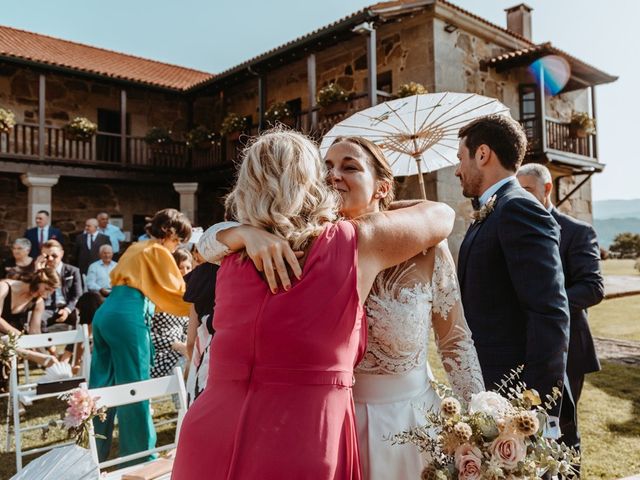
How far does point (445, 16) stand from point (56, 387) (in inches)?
434

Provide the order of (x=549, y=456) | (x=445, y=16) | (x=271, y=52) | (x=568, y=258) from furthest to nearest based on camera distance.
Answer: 1. (x=271, y=52)
2. (x=445, y=16)
3. (x=568, y=258)
4. (x=549, y=456)

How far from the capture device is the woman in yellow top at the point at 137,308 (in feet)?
12.4

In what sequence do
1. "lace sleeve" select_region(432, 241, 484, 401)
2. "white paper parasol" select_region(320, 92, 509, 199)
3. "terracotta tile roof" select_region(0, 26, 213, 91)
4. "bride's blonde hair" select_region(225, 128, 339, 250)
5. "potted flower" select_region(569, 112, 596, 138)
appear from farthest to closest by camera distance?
"terracotta tile roof" select_region(0, 26, 213, 91), "potted flower" select_region(569, 112, 596, 138), "white paper parasol" select_region(320, 92, 509, 199), "lace sleeve" select_region(432, 241, 484, 401), "bride's blonde hair" select_region(225, 128, 339, 250)

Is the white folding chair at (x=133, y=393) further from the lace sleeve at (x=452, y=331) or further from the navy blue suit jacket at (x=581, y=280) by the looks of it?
the navy blue suit jacket at (x=581, y=280)

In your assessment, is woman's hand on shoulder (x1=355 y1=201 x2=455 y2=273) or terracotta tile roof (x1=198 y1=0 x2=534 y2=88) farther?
terracotta tile roof (x1=198 y1=0 x2=534 y2=88)

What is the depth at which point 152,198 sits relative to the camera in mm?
16672

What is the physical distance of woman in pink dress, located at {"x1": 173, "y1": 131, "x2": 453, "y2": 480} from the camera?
123 centimetres

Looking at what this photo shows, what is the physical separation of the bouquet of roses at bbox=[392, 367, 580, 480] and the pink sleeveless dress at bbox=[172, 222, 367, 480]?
235 millimetres

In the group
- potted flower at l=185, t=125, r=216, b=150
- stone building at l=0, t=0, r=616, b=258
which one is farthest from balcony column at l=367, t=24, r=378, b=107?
potted flower at l=185, t=125, r=216, b=150

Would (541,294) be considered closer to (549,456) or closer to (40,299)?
(549,456)

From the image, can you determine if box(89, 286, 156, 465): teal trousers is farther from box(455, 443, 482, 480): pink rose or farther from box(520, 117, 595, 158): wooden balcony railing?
box(520, 117, 595, 158): wooden balcony railing

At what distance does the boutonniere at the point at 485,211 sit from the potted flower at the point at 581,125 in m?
13.6

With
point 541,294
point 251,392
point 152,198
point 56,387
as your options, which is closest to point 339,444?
point 251,392

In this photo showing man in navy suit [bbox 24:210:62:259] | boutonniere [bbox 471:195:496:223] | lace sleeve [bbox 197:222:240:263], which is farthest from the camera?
man in navy suit [bbox 24:210:62:259]
